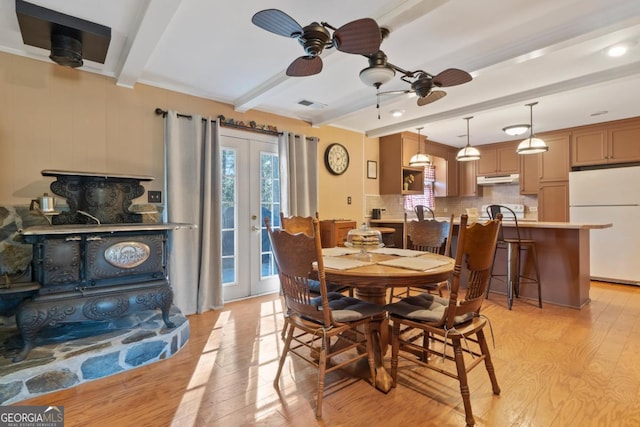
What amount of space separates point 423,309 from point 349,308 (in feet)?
1.50

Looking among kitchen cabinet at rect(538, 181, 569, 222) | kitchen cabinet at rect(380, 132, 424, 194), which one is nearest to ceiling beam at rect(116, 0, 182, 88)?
kitchen cabinet at rect(380, 132, 424, 194)

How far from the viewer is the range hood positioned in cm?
589

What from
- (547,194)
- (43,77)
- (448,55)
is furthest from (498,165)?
(43,77)

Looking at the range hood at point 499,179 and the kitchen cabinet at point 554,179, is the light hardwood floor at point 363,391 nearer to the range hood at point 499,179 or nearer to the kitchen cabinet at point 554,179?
the kitchen cabinet at point 554,179

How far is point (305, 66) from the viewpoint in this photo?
80.8 inches

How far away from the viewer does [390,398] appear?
186cm

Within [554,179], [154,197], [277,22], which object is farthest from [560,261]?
[154,197]

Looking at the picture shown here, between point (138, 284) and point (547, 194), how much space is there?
20.4 feet

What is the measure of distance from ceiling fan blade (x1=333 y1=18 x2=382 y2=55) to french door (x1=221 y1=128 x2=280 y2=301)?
235cm

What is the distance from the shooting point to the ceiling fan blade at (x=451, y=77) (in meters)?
2.16

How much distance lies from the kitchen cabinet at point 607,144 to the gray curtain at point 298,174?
4280mm

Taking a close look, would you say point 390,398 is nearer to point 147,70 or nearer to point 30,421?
point 30,421

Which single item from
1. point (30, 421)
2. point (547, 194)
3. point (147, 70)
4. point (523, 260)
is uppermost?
point (147, 70)

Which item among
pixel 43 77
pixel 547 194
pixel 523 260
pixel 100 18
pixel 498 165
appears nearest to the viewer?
pixel 100 18
